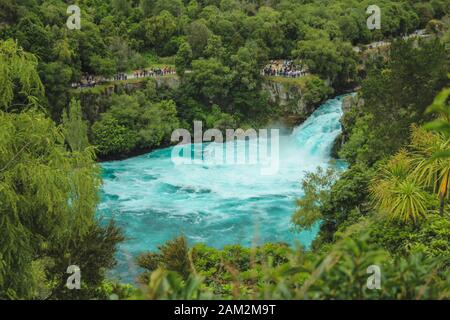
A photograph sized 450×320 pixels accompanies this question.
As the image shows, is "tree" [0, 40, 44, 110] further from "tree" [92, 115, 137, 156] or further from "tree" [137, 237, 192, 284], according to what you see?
"tree" [92, 115, 137, 156]

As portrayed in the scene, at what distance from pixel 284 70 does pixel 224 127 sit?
20.8 ft

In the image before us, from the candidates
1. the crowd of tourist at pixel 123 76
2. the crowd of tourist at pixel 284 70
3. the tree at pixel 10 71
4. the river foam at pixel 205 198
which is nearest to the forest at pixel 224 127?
the tree at pixel 10 71

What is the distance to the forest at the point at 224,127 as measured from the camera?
3.99 metres

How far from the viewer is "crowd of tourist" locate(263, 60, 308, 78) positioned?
35281 mm

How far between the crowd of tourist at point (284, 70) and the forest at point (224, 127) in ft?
1.59

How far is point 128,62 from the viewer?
1364 inches

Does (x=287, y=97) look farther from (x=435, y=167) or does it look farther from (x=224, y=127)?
(x=435, y=167)

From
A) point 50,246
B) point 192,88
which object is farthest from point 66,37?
point 50,246

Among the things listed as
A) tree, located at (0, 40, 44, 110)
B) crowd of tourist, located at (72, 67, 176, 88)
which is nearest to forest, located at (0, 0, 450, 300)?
tree, located at (0, 40, 44, 110)

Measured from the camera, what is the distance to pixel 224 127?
3281 centimetres

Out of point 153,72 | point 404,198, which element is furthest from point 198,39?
point 404,198

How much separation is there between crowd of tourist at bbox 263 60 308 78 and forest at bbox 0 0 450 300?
485 mm

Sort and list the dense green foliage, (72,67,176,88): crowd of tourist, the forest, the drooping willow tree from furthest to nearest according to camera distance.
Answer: (72,67,176,88): crowd of tourist < the dense green foliage < the drooping willow tree < the forest

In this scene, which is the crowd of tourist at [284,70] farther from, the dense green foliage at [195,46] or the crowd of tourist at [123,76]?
the crowd of tourist at [123,76]
